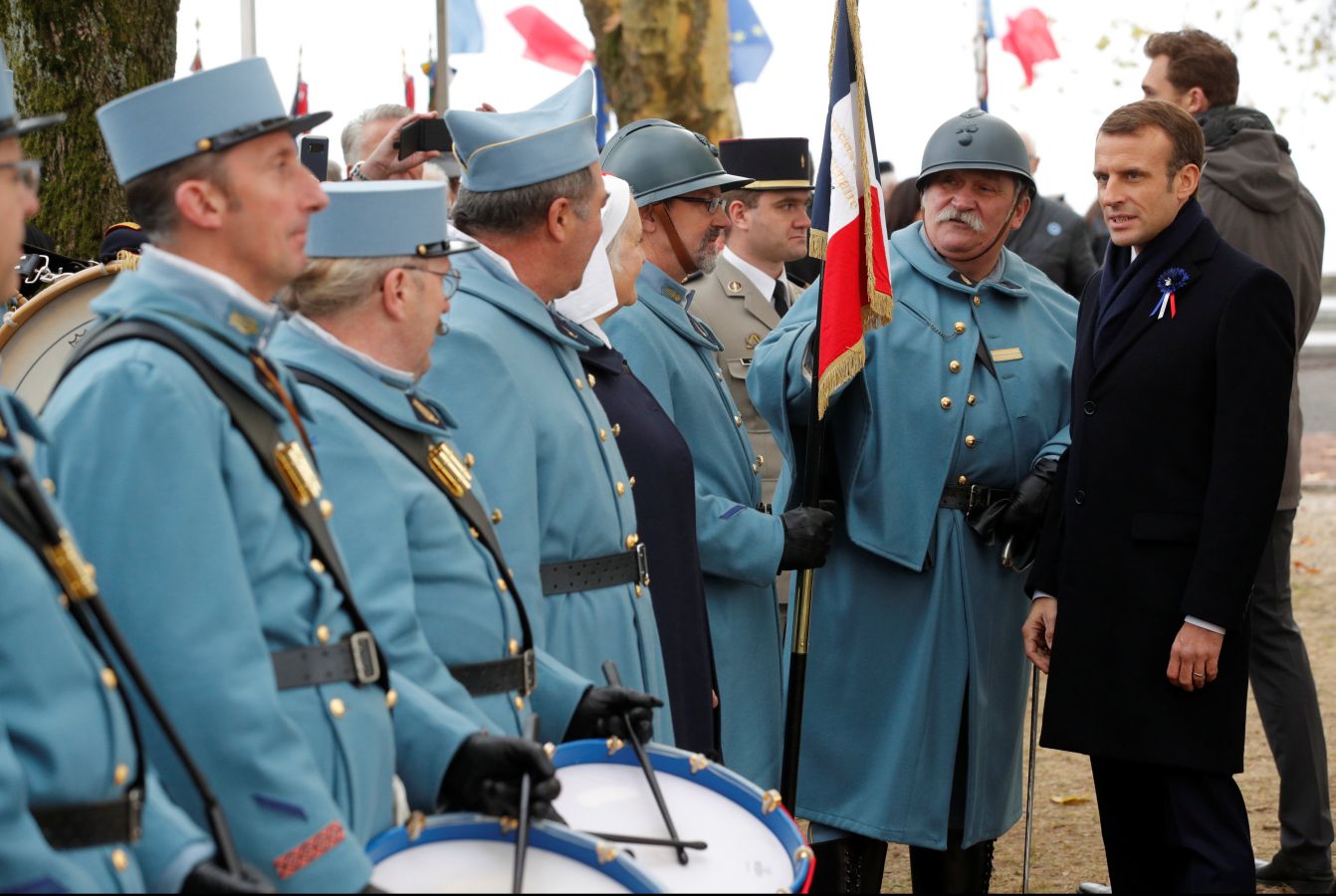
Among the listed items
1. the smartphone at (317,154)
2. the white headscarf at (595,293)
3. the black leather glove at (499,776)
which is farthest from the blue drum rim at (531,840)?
the smartphone at (317,154)

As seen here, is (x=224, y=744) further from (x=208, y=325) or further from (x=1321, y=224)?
(x=1321, y=224)

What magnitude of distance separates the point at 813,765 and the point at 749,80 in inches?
379

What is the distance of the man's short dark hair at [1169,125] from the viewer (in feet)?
14.0

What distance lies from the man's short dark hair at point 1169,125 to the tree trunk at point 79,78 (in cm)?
354

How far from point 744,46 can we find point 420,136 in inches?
357

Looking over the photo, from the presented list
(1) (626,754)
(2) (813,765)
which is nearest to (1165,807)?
(2) (813,765)

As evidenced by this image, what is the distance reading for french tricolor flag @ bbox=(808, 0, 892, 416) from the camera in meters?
4.55

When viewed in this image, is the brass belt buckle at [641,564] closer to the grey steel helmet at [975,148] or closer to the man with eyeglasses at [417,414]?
the man with eyeglasses at [417,414]

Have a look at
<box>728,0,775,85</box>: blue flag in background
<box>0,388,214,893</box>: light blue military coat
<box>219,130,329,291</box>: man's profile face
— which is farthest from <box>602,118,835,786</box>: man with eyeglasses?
<box>728,0,775,85</box>: blue flag in background

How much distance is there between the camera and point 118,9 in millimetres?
6027

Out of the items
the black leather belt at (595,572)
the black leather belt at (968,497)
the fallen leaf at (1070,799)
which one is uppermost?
the black leather belt at (595,572)

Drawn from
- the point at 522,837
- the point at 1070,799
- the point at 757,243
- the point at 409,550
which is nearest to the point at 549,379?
the point at 409,550

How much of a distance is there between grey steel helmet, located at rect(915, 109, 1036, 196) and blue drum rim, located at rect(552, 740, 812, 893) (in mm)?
2535

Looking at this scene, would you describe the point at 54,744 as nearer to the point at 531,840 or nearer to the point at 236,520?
the point at 236,520
